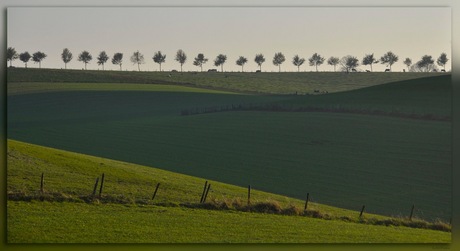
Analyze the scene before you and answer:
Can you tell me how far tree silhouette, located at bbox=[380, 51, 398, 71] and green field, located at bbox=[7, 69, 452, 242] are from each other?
77.4 inches

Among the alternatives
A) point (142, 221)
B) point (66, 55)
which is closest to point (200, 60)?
point (66, 55)

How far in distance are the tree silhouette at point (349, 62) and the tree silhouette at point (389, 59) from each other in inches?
46.9

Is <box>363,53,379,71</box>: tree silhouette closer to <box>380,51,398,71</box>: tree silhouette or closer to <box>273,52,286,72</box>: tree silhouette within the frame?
<box>380,51,398,71</box>: tree silhouette

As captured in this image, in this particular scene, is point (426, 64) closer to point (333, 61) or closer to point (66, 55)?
point (333, 61)

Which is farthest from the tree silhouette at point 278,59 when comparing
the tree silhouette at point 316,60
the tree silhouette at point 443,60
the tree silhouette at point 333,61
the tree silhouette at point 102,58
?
the tree silhouette at point 102,58

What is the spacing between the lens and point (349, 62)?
31.2m

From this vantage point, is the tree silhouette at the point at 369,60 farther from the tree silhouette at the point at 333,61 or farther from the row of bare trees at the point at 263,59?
the tree silhouette at the point at 333,61

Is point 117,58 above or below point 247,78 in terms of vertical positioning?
above

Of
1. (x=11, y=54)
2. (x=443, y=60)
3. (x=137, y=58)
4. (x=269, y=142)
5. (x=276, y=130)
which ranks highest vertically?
(x=137, y=58)

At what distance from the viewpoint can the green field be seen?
1324 inches

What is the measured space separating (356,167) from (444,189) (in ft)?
25.2

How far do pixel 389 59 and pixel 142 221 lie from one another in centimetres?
1187

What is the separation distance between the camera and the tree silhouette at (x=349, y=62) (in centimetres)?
3021

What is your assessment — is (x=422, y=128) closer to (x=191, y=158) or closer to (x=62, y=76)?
(x=191, y=158)
